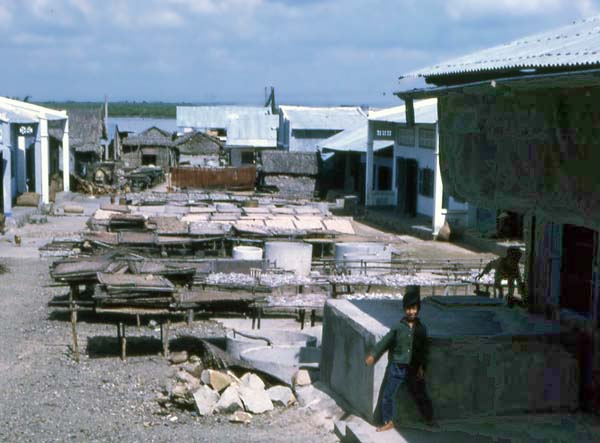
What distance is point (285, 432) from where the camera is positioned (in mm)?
10391

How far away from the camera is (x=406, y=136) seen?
1258 inches

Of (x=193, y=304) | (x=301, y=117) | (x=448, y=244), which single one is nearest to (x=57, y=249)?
(x=193, y=304)

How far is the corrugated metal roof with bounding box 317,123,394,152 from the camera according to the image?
37281mm

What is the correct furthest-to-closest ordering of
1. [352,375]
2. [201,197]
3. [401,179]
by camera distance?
[201,197] < [401,179] < [352,375]

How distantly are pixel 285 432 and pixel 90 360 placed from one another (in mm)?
4754

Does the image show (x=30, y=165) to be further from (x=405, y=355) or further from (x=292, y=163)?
(x=405, y=355)

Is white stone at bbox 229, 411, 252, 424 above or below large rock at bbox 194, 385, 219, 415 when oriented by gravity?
below

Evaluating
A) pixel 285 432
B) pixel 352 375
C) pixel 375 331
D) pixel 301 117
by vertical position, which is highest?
pixel 301 117

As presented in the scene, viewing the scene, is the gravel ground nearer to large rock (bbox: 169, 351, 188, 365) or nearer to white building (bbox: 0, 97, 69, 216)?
large rock (bbox: 169, 351, 188, 365)

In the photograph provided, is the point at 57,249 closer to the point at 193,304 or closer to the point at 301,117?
the point at 193,304

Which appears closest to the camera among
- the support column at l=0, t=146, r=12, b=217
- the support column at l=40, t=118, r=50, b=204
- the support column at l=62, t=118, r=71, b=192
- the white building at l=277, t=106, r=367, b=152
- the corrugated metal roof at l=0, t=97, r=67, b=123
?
the support column at l=0, t=146, r=12, b=217

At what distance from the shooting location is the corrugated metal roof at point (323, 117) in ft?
160

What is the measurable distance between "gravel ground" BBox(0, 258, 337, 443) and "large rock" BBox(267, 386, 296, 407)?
21 centimetres

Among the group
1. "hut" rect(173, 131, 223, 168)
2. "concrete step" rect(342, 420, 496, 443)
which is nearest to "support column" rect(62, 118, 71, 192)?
"hut" rect(173, 131, 223, 168)
